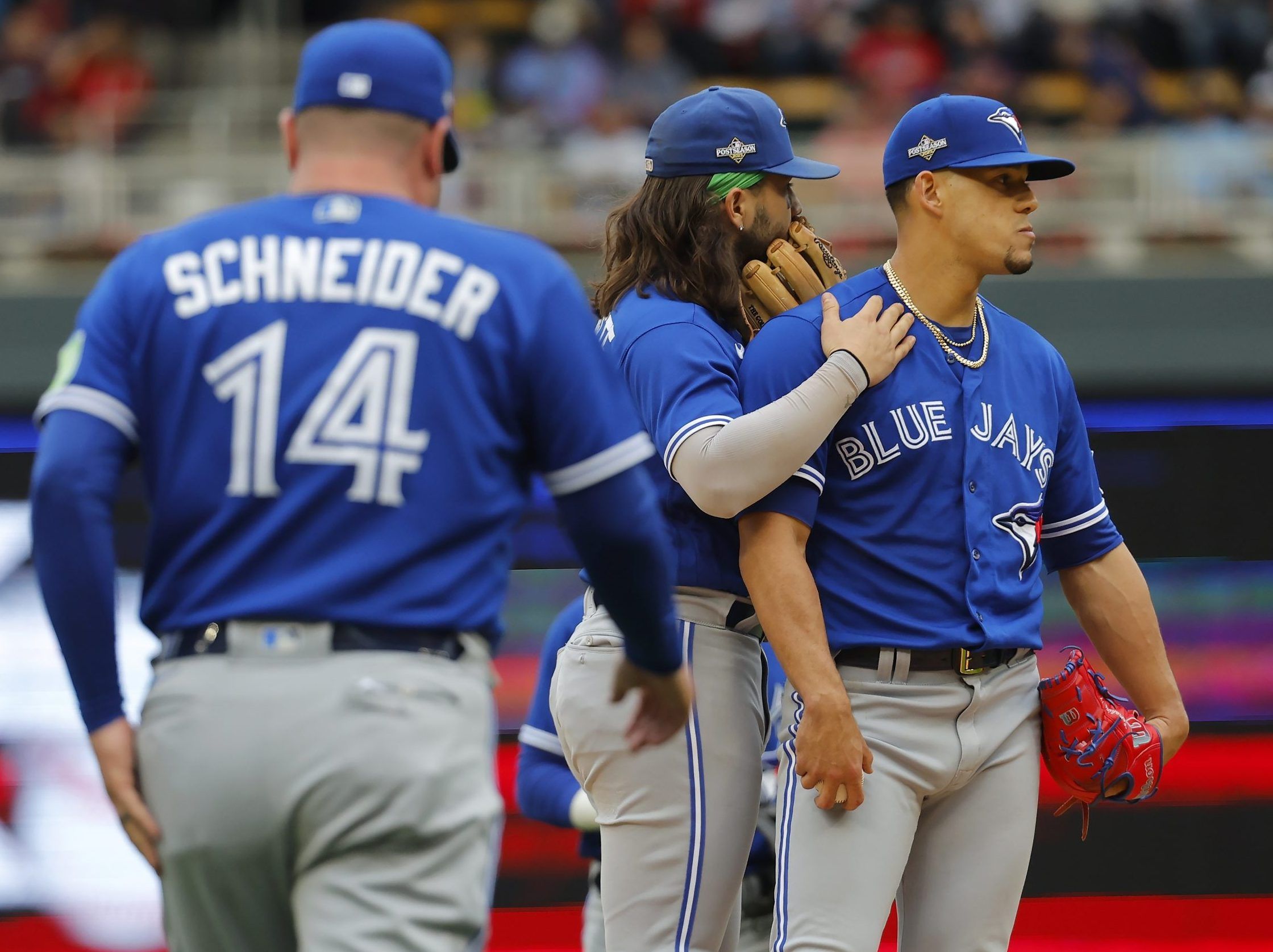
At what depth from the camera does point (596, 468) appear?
2.15 meters

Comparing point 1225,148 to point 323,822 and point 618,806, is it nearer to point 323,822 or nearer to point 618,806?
point 618,806

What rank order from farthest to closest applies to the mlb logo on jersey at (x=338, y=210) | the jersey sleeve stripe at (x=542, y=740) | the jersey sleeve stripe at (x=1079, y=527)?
the jersey sleeve stripe at (x=542, y=740)
the jersey sleeve stripe at (x=1079, y=527)
the mlb logo on jersey at (x=338, y=210)

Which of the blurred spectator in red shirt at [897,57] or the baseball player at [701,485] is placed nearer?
the baseball player at [701,485]

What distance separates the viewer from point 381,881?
201 cm

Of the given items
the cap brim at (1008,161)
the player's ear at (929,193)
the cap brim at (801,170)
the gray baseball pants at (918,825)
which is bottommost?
the gray baseball pants at (918,825)

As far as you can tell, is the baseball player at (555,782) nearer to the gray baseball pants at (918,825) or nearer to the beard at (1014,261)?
the gray baseball pants at (918,825)

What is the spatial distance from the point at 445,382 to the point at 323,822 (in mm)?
542

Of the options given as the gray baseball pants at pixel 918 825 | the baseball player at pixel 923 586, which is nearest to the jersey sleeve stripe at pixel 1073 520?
the baseball player at pixel 923 586

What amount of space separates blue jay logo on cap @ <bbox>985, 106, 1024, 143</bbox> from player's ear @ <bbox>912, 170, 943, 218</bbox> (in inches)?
5.5

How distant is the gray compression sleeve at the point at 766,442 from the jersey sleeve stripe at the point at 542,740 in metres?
1.12

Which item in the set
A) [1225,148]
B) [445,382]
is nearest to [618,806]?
[445,382]

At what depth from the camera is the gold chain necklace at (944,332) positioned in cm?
304

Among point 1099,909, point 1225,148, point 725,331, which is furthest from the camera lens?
point 1225,148

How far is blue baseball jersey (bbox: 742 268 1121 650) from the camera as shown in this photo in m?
2.92
